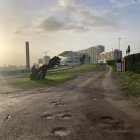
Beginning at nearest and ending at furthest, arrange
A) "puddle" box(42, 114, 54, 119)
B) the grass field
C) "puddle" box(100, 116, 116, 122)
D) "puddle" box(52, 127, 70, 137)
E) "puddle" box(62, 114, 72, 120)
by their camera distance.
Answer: "puddle" box(52, 127, 70, 137) → "puddle" box(100, 116, 116, 122) → "puddle" box(62, 114, 72, 120) → "puddle" box(42, 114, 54, 119) → the grass field

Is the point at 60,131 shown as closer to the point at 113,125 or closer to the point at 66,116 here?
the point at 113,125

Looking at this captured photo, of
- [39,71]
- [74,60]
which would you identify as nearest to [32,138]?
[39,71]

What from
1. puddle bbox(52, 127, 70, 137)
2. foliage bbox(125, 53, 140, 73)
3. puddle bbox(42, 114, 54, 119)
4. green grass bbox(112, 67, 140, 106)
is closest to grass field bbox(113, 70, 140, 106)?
green grass bbox(112, 67, 140, 106)

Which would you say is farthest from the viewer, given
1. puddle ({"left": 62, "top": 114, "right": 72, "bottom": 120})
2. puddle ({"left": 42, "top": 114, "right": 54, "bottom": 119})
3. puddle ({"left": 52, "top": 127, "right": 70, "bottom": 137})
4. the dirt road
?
puddle ({"left": 42, "top": 114, "right": 54, "bottom": 119})

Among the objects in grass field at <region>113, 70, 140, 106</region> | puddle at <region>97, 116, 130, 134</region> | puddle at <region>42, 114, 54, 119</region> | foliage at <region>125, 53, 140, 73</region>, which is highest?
foliage at <region>125, 53, 140, 73</region>

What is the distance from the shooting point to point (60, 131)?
9219 millimetres

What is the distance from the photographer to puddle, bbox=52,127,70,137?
8.87 m

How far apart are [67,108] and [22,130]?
4.46m

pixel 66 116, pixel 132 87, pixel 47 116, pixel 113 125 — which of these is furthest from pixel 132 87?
pixel 113 125

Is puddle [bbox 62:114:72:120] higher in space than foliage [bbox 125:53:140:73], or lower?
lower

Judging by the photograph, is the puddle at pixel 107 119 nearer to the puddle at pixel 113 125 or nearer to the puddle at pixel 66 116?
the puddle at pixel 113 125

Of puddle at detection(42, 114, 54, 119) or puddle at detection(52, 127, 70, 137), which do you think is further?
puddle at detection(42, 114, 54, 119)

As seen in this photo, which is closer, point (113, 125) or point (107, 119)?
point (113, 125)

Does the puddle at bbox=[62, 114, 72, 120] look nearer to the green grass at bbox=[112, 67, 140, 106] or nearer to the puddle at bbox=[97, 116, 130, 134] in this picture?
the puddle at bbox=[97, 116, 130, 134]
